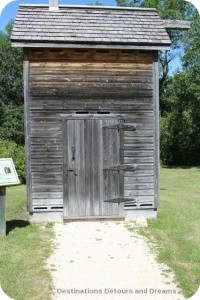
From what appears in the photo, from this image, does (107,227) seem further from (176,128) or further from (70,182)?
(176,128)

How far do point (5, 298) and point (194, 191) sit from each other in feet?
39.3

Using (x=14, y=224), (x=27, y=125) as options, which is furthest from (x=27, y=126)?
(x=14, y=224)

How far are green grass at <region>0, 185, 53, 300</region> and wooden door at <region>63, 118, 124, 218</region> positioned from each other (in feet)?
3.58

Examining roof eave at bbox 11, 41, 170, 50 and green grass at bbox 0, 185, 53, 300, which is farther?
roof eave at bbox 11, 41, 170, 50

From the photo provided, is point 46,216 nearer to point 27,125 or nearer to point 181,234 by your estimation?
point 27,125

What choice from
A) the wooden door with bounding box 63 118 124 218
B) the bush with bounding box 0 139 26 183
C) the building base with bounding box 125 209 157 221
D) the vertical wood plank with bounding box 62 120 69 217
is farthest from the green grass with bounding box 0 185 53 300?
the bush with bounding box 0 139 26 183

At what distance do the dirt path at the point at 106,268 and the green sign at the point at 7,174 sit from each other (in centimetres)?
164

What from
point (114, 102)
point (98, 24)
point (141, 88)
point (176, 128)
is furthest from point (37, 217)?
point (176, 128)

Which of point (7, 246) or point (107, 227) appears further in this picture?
point (107, 227)

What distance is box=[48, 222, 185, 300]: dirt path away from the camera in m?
5.80

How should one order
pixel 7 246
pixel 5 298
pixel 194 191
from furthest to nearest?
pixel 194 191
pixel 7 246
pixel 5 298

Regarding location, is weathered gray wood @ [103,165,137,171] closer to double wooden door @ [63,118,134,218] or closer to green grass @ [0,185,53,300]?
double wooden door @ [63,118,134,218]

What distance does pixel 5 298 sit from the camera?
5.64 metres

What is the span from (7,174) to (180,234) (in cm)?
419
